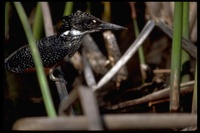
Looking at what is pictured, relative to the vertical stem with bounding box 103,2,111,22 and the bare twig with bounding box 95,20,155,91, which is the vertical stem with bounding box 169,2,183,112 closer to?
the bare twig with bounding box 95,20,155,91

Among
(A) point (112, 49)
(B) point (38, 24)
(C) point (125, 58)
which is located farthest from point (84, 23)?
(A) point (112, 49)

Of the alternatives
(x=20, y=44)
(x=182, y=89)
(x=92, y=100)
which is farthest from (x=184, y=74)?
(x=92, y=100)

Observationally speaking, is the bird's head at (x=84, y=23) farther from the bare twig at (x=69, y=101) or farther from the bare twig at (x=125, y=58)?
the bare twig at (x=69, y=101)

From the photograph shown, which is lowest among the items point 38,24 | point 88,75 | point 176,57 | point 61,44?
point 88,75

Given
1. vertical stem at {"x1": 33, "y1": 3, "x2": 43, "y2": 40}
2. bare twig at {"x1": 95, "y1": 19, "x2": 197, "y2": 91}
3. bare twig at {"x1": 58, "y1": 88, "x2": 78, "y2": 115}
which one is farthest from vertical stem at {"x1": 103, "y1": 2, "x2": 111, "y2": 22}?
bare twig at {"x1": 58, "y1": 88, "x2": 78, "y2": 115}

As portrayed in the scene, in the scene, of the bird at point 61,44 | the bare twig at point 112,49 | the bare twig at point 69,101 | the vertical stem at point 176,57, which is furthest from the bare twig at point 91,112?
the bare twig at point 112,49

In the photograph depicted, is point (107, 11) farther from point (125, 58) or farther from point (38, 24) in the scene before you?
point (125, 58)

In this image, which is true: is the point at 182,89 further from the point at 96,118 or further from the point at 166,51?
the point at 96,118
